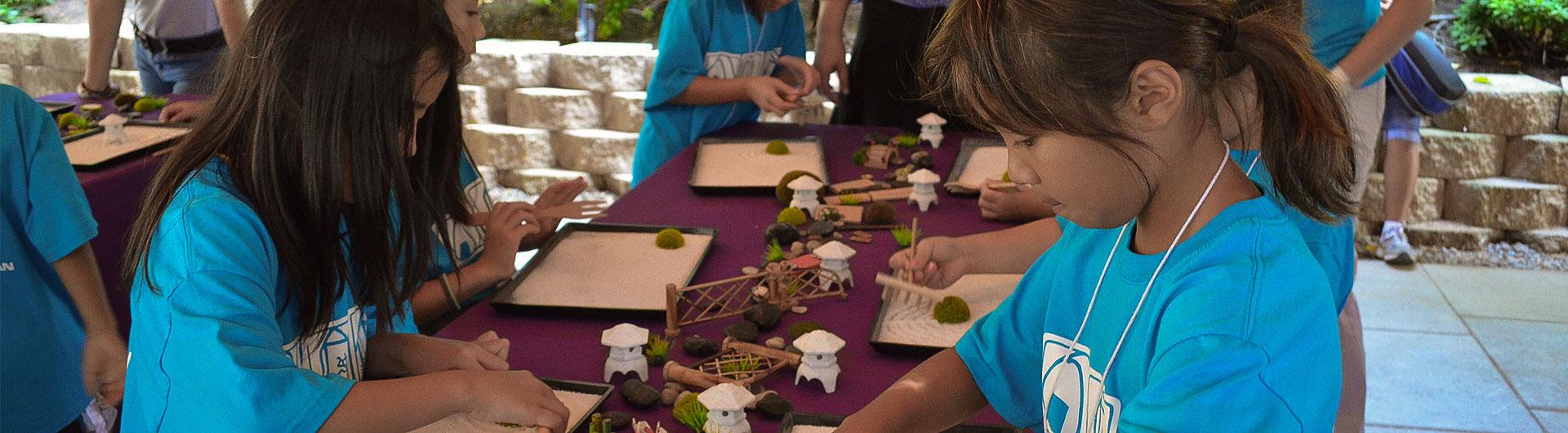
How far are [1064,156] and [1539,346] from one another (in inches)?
134

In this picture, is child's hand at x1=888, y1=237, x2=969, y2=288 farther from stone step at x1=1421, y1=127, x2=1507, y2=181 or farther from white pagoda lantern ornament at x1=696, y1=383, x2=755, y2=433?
stone step at x1=1421, y1=127, x2=1507, y2=181

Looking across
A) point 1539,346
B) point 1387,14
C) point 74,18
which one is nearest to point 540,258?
point 1387,14

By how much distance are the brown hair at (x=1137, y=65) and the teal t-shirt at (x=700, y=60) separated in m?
2.04

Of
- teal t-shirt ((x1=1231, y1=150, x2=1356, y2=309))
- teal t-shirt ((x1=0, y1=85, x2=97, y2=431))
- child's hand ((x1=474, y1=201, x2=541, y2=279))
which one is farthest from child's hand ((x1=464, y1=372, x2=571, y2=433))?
teal t-shirt ((x1=0, y1=85, x2=97, y2=431))

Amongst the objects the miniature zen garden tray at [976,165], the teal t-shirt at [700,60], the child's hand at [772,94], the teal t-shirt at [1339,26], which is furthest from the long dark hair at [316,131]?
the teal t-shirt at [1339,26]

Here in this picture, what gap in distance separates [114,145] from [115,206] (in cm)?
19

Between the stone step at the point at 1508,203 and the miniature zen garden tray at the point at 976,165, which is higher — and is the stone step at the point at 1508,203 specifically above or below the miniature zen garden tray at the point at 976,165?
below

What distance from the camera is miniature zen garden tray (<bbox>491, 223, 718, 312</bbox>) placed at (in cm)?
186

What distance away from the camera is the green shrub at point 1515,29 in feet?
15.9

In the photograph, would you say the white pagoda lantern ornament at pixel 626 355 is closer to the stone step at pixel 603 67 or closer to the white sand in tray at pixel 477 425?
the white sand in tray at pixel 477 425

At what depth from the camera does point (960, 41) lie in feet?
3.50

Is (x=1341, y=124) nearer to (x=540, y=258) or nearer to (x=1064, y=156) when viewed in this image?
(x=1064, y=156)

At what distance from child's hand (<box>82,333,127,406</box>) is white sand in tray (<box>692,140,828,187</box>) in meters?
1.10

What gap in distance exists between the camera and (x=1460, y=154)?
15.2ft
